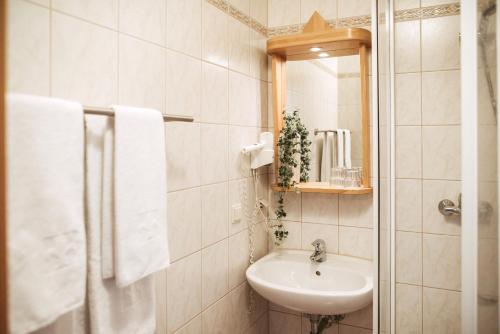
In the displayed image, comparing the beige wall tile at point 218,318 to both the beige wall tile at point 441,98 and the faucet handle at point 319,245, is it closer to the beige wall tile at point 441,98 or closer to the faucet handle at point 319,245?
the faucet handle at point 319,245

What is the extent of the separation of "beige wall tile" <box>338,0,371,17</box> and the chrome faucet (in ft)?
4.03

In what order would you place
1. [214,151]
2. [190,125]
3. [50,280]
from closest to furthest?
[50,280], [190,125], [214,151]

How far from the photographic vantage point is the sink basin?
1.53 meters

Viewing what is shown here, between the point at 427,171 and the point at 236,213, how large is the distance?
1105mm

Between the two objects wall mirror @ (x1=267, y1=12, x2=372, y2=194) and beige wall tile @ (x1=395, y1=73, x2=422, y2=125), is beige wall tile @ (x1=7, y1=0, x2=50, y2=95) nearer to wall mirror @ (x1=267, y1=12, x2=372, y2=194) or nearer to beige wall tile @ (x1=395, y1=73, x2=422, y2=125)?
beige wall tile @ (x1=395, y1=73, x2=422, y2=125)

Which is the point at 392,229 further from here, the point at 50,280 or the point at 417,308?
the point at 50,280

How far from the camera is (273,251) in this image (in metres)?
2.12

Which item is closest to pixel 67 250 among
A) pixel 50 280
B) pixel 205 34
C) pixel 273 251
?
pixel 50 280

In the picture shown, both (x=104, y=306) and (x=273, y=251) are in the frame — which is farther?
(x=273, y=251)

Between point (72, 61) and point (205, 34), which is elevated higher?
point (205, 34)

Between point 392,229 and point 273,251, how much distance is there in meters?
1.25

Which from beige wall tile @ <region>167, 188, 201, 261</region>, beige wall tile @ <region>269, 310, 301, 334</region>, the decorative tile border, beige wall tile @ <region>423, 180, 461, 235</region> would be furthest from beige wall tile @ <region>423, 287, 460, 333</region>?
beige wall tile @ <region>269, 310, 301, 334</region>

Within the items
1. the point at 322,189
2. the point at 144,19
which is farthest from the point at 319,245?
the point at 144,19

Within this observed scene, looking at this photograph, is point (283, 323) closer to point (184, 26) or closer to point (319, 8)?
point (184, 26)
